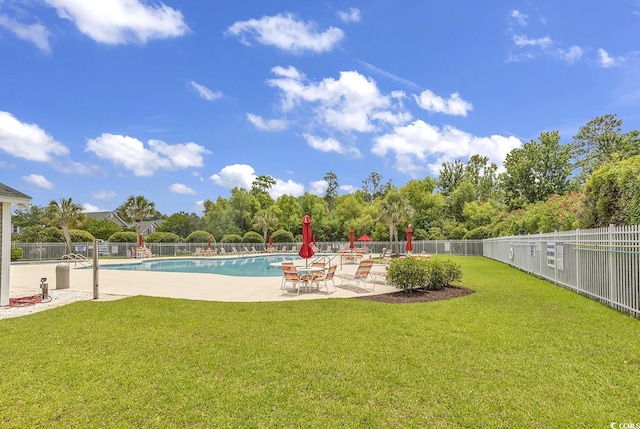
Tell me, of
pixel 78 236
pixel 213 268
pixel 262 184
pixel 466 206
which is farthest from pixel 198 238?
pixel 466 206

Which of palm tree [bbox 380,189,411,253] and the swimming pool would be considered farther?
palm tree [bbox 380,189,411,253]

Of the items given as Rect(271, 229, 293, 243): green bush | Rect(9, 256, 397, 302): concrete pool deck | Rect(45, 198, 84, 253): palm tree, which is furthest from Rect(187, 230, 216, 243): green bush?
Rect(9, 256, 397, 302): concrete pool deck

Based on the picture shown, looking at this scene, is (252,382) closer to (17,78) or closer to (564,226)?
(564,226)

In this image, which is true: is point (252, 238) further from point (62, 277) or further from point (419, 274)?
point (419, 274)

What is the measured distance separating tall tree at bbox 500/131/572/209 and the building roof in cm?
4049

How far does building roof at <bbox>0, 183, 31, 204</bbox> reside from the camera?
8117 millimetres

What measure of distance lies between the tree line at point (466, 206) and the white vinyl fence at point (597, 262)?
1037 mm

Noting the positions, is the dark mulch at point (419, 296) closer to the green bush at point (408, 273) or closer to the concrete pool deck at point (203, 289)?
the green bush at point (408, 273)

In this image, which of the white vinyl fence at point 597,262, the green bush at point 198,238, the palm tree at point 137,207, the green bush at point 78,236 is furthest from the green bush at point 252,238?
the white vinyl fence at point 597,262

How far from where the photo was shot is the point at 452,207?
49188 millimetres

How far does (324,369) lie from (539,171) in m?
43.1

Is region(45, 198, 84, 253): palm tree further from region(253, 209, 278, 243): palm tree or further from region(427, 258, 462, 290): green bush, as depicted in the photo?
region(427, 258, 462, 290): green bush

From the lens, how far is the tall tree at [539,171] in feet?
126

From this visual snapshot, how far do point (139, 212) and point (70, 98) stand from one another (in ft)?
63.0
